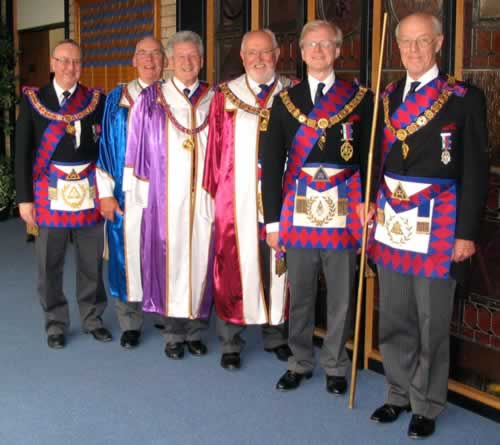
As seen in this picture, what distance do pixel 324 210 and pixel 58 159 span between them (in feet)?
4.89

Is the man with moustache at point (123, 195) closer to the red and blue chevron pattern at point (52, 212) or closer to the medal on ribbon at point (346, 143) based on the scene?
the red and blue chevron pattern at point (52, 212)

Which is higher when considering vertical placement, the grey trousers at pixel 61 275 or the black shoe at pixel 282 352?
the grey trousers at pixel 61 275

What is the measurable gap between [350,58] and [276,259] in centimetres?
113

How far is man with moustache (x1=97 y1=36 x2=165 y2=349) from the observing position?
3916mm

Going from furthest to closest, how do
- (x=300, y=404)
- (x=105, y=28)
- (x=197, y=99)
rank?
(x=105, y=28), (x=197, y=99), (x=300, y=404)

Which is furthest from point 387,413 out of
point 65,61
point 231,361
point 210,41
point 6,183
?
point 6,183

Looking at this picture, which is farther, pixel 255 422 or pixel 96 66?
pixel 96 66

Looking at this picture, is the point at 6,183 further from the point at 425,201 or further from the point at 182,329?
the point at 425,201

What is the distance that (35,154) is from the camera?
3926mm

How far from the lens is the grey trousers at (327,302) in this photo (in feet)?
10.8

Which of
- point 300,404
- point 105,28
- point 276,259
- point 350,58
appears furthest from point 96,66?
point 300,404

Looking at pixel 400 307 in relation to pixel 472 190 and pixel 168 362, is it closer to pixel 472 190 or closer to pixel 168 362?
pixel 472 190

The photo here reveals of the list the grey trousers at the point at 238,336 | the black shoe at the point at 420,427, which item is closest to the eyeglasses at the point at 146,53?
the grey trousers at the point at 238,336

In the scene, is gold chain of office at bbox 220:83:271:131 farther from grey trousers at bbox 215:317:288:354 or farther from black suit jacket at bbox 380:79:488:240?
grey trousers at bbox 215:317:288:354
